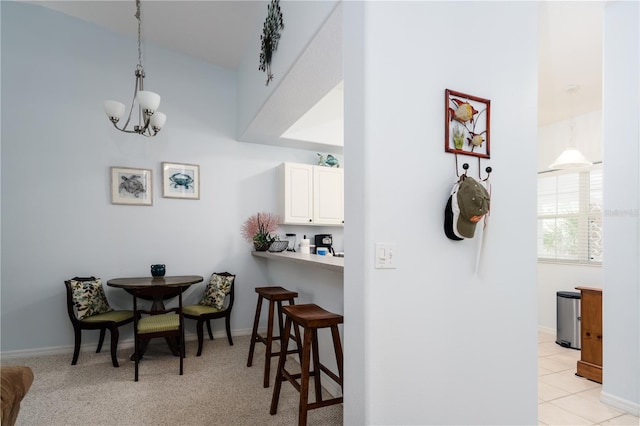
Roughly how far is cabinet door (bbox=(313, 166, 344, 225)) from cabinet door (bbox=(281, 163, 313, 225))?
2.9 inches

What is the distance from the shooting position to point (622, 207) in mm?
2592

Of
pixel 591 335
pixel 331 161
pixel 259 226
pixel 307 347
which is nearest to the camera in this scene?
pixel 307 347

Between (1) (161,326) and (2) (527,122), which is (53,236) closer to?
(1) (161,326)

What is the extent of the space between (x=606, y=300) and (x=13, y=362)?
520 cm

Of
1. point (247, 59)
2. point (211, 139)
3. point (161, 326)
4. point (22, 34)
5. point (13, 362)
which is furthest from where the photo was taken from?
point (211, 139)

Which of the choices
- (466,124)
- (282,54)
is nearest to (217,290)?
(282,54)

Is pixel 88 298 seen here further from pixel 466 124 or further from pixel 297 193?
pixel 466 124

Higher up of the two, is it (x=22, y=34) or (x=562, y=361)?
(x=22, y=34)

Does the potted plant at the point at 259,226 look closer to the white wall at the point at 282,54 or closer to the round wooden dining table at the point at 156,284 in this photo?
the round wooden dining table at the point at 156,284

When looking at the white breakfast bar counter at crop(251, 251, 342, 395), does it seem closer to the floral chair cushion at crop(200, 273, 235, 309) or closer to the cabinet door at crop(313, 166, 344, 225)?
the floral chair cushion at crop(200, 273, 235, 309)

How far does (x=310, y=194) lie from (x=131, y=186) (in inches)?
82.7

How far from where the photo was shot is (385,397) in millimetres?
1514

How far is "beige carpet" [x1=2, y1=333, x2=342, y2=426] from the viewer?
232 centimetres

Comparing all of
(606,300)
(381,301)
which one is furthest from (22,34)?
(606,300)
